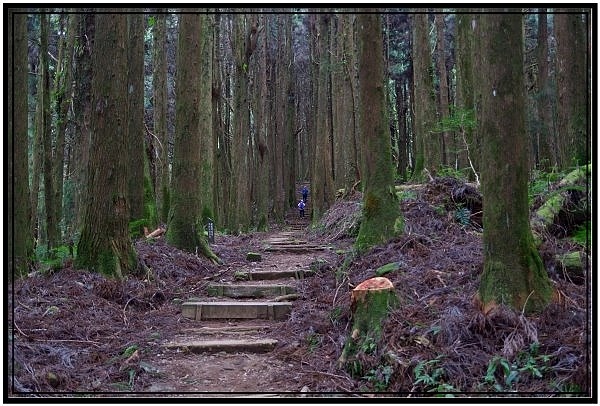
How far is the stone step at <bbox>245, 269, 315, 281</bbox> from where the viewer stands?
9.11 meters

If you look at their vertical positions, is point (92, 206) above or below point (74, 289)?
above

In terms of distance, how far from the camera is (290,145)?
108 feet

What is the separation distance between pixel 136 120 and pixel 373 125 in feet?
16.6

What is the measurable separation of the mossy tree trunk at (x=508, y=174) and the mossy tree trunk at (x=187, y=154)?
692cm

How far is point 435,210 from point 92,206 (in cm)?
583

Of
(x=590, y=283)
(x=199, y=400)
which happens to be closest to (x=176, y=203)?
(x=199, y=400)

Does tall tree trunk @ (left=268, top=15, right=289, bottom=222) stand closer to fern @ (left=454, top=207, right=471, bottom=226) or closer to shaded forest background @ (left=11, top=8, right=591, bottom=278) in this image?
shaded forest background @ (left=11, top=8, right=591, bottom=278)

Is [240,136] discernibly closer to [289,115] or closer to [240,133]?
[240,133]

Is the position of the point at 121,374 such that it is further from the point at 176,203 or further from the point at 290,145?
the point at 290,145

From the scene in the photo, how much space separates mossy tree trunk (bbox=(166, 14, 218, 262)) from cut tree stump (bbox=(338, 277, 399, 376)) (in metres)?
5.71

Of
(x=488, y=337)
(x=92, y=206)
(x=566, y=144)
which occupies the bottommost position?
(x=488, y=337)

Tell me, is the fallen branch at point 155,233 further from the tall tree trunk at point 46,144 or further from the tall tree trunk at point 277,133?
the tall tree trunk at point 277,133

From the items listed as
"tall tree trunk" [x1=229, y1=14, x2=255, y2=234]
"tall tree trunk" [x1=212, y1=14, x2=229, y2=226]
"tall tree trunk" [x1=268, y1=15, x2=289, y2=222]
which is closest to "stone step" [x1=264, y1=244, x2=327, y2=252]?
"tall tree trunk" [x1=212, y1=14, x2=229, y2=226]

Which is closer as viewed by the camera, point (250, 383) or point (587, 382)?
point (587, 382)
